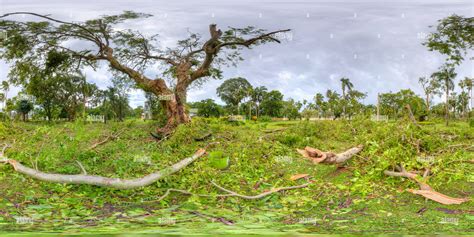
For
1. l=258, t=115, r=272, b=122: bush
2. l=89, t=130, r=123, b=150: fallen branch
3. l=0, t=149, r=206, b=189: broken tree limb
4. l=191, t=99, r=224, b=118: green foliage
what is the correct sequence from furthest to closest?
l=89, t=130, r=123, b=150: fallen branch, l=191, t=99, r=224, b=118: green foliage, l=0, t=149, r=206, b=189: broken tree limb, l=258, t=115, r=272, b=122: bush

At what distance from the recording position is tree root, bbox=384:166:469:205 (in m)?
3.15

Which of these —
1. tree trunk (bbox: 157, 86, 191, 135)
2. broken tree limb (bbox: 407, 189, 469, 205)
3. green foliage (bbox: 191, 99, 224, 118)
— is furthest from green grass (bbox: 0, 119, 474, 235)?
green foliage (bbox: 191, 99, 224, 118)

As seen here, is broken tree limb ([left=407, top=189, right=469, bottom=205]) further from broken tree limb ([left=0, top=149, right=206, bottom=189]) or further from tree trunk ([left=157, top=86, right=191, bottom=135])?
tree trunk ([left=157, top=86, right=191, bottom=135])

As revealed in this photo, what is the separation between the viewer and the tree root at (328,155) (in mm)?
3801

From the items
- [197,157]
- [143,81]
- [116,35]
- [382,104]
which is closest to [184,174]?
[197,157]

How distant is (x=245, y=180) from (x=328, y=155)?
861 mm

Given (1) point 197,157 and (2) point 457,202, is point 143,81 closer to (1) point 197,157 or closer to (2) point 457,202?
(1) point 197,157

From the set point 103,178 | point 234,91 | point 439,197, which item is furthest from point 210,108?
point 439,197

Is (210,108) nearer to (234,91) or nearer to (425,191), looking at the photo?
(234,91)

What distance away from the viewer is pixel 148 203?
334 centimetres

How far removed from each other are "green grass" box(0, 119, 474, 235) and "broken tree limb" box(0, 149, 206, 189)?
68 mm

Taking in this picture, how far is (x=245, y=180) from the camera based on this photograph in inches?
160

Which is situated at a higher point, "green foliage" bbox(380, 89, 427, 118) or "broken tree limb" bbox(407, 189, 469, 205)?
"green foliage" bbox(380, 89, 427, 118)

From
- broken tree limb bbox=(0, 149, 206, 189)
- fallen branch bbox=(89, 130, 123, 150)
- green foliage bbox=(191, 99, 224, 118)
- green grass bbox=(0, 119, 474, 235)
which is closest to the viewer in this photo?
green grass bbox=(0, 119, 474, 235)
